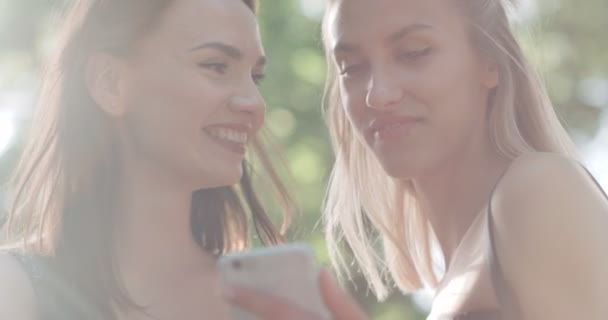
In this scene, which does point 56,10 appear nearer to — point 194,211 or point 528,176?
point 194,211

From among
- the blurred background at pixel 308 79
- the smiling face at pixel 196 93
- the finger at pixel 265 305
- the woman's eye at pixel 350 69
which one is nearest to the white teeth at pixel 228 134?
the smiling face at pixel 196 93

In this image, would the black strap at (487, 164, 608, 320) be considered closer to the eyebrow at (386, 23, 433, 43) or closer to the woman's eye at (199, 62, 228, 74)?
the eyebrow at (386, 23, 433, 43)

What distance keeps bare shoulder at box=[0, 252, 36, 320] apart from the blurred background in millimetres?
2797

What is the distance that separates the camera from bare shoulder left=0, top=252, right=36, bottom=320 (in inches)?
67.5

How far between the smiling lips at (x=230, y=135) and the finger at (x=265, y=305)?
0.45 meters

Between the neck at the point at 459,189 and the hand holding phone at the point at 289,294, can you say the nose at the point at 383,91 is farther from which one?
the hand holding phone at the point at 289,294

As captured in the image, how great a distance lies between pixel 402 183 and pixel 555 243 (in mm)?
477

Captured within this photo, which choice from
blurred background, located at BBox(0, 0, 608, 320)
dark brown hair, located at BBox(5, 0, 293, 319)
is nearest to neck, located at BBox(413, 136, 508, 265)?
dark brown hair, located at BBox(5, 0, 293, 319)

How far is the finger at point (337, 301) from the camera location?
1340mm

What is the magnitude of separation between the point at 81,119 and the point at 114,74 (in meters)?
0.09

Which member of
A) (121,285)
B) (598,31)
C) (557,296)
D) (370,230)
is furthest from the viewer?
(598,31)

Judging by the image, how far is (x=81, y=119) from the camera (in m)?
1.88

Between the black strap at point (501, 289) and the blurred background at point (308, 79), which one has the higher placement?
the black strap at point (501, 289)

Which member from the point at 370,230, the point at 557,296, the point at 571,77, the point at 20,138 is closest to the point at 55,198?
the point at 370,230
